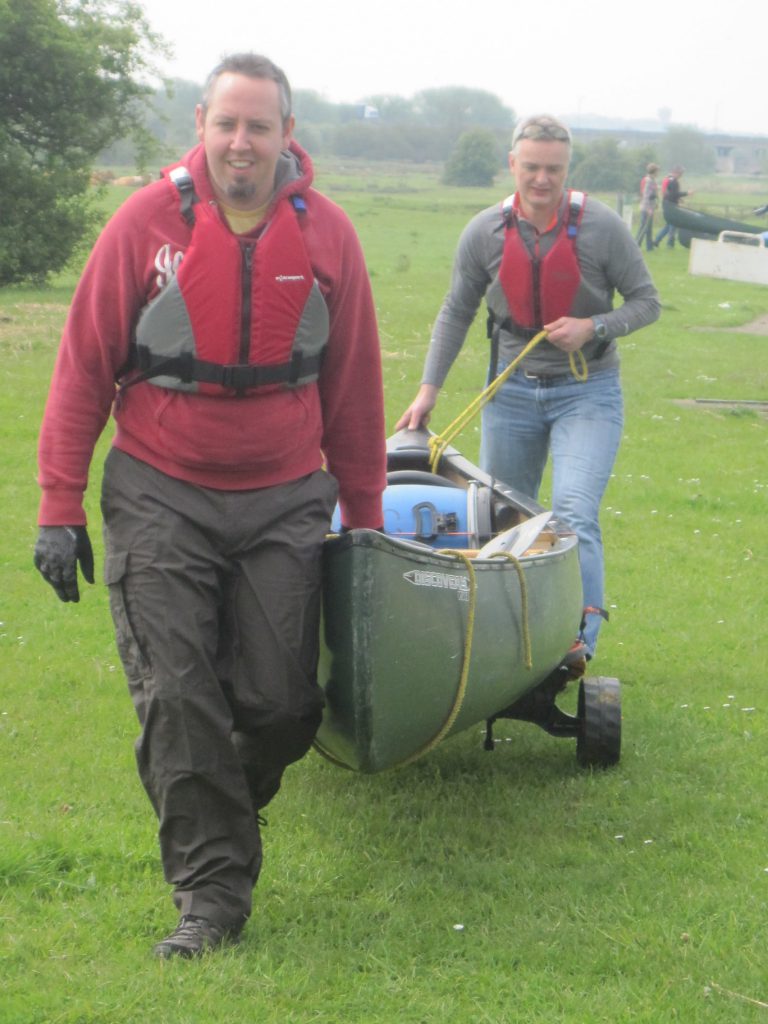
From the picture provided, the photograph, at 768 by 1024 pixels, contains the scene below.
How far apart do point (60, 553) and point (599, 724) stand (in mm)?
2136

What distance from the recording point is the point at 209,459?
398 centimetres

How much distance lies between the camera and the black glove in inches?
158

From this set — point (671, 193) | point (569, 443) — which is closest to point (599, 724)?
point (569, 443)

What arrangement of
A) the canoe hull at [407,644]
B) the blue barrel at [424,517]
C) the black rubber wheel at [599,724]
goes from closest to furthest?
the canoe hull at [407,644] → the black rubber wheel at [599,724] → the blue barrel at [424,517]

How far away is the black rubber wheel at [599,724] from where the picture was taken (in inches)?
209

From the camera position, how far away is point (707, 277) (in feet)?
96.0

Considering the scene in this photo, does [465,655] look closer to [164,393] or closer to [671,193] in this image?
[164,393]

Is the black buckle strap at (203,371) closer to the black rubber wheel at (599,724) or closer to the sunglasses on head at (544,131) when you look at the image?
the black rubber wheel at (599,724)

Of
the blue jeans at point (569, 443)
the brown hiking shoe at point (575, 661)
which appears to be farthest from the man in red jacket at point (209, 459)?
the blue jeans at point (569, 443)

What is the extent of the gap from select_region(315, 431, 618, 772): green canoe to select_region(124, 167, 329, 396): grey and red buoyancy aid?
55cm

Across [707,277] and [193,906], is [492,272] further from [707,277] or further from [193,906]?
[707,277]

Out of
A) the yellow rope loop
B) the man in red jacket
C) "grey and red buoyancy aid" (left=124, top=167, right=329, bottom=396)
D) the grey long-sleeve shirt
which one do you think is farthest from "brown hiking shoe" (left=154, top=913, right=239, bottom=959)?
the grey long-sleeve shirt

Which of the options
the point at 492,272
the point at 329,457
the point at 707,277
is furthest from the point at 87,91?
the point at 329,457

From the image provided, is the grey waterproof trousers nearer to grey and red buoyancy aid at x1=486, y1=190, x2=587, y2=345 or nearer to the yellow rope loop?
the yellow rope loop
